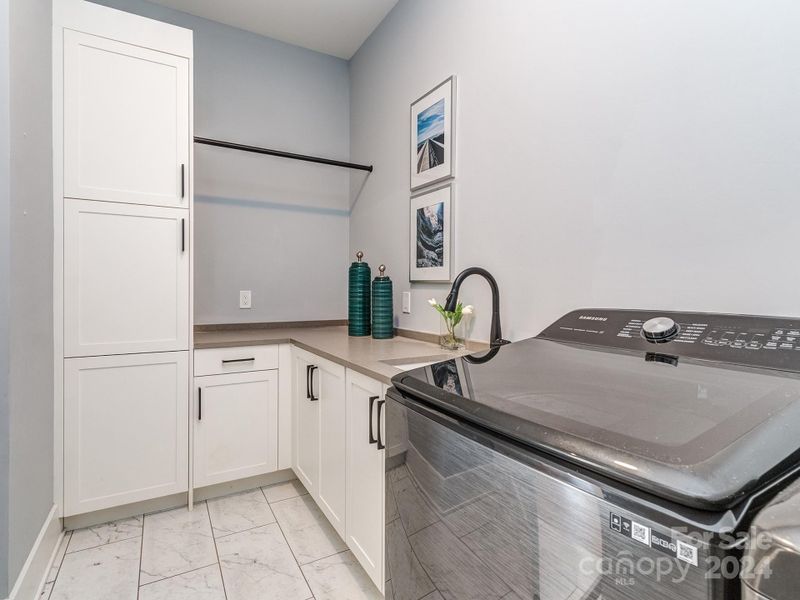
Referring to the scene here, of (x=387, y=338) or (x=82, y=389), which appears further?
(x=387, y=338)

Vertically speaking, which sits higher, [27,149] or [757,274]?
[27,149]

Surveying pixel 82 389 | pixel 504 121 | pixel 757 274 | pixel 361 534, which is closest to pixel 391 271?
pixel 504 121

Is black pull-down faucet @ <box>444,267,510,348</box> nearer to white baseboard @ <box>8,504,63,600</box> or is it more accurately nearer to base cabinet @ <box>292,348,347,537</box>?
base cabinet @ <box>292,348,347,537</box>

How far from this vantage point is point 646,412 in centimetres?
60

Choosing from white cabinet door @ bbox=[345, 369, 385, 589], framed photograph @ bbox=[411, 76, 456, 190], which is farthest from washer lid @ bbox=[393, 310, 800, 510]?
framed photograph @ bbox=[411, 76, 456, 190]

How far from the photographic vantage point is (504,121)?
5.09 ft

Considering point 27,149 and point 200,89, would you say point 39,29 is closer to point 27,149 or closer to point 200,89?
point 27,149

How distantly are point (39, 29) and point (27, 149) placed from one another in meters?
0.51

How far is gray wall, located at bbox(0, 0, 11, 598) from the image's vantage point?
121 centimetres

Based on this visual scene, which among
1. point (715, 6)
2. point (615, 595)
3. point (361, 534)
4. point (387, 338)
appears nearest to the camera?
point (615, 595)

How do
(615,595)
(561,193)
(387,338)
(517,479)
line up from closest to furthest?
(615,595)
(517,479)
(561,193)
(387,338)

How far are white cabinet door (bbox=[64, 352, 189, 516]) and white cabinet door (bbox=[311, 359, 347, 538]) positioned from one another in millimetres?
703

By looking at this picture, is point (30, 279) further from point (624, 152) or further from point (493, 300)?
point (624, 152)

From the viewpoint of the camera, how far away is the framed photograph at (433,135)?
182cm
